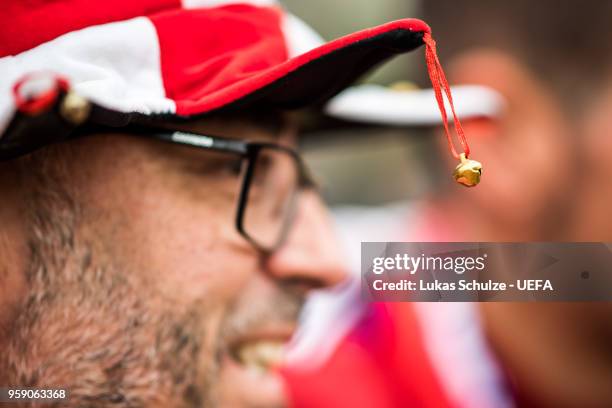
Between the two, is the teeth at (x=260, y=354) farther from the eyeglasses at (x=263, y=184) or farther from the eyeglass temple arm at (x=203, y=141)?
the eyeglass temple arm at (x=203, y=141)

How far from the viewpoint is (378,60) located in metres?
0.71

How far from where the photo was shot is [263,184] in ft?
2.71

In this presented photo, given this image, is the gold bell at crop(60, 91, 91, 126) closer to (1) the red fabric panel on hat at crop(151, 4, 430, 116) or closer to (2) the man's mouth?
(1) the red fabric panel on hat at crop(151, 4, 430, 116)

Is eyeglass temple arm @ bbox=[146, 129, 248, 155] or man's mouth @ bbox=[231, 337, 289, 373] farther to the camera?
man's mouth @ bbox=[231, 337, 289, 373]

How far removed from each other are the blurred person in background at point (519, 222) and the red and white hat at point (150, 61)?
450 millimetres

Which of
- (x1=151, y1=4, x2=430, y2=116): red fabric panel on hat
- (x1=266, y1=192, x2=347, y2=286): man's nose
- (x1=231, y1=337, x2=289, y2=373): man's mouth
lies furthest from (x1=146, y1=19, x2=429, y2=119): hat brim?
(x1=231, y1=337, x2=289, y2=373): man's mouth

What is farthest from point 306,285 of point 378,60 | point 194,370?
point 378,60

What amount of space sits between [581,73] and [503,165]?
23 cm

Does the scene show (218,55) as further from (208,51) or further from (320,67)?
(320,67)

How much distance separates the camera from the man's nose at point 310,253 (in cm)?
84

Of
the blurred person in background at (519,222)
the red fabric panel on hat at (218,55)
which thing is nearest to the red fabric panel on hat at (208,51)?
the red fabric panel on hat at (218,55)

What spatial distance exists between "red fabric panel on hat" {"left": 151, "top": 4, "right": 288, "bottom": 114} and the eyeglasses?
0.24 ft

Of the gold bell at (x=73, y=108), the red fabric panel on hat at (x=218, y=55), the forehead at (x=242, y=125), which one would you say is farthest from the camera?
the forehead at (x=242, y=125)

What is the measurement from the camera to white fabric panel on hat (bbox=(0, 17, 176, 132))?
1.86 ft
